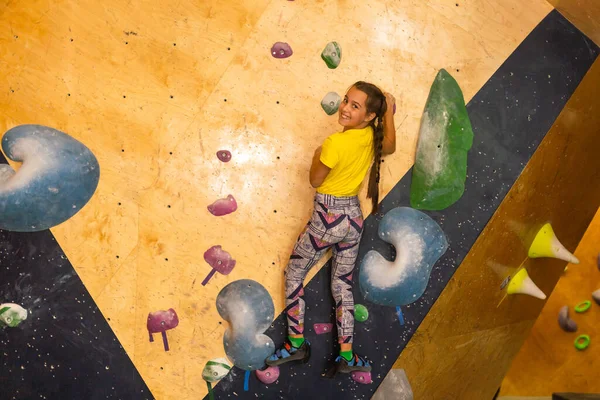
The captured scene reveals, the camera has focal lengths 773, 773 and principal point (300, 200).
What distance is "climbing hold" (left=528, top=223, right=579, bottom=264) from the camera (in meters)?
3.53

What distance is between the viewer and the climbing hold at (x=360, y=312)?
10.6ft

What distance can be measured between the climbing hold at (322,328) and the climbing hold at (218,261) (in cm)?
43

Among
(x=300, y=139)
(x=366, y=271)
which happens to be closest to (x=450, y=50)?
(x=300, y=139)

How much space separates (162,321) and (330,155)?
1.01 metres

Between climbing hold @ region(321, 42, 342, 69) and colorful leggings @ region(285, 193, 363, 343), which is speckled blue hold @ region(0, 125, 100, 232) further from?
climbing hold @ region(321, 42, 342, 69)

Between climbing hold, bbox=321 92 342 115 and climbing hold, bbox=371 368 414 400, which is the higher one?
climbing hold, bbox=321 92 342 115

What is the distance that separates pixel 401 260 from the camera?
3203 millimetres

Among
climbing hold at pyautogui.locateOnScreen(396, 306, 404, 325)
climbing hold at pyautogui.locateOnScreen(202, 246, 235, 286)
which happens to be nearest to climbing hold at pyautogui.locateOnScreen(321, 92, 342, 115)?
climbing hold at pyautogui.locateOnScreen(202, 246, 235, 286)

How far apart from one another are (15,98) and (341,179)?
1.38 meters

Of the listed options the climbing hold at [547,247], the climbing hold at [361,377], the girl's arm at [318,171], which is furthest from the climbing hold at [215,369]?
the climbing hold at [547,247]

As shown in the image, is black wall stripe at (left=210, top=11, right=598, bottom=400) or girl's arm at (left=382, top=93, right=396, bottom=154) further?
black wall stripe at (left=210, top=11, right=598, bottom=400)

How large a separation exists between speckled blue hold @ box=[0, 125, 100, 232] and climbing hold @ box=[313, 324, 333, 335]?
3.54ft

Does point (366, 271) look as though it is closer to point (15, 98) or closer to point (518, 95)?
point (518, 95)

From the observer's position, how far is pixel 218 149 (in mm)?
3180
